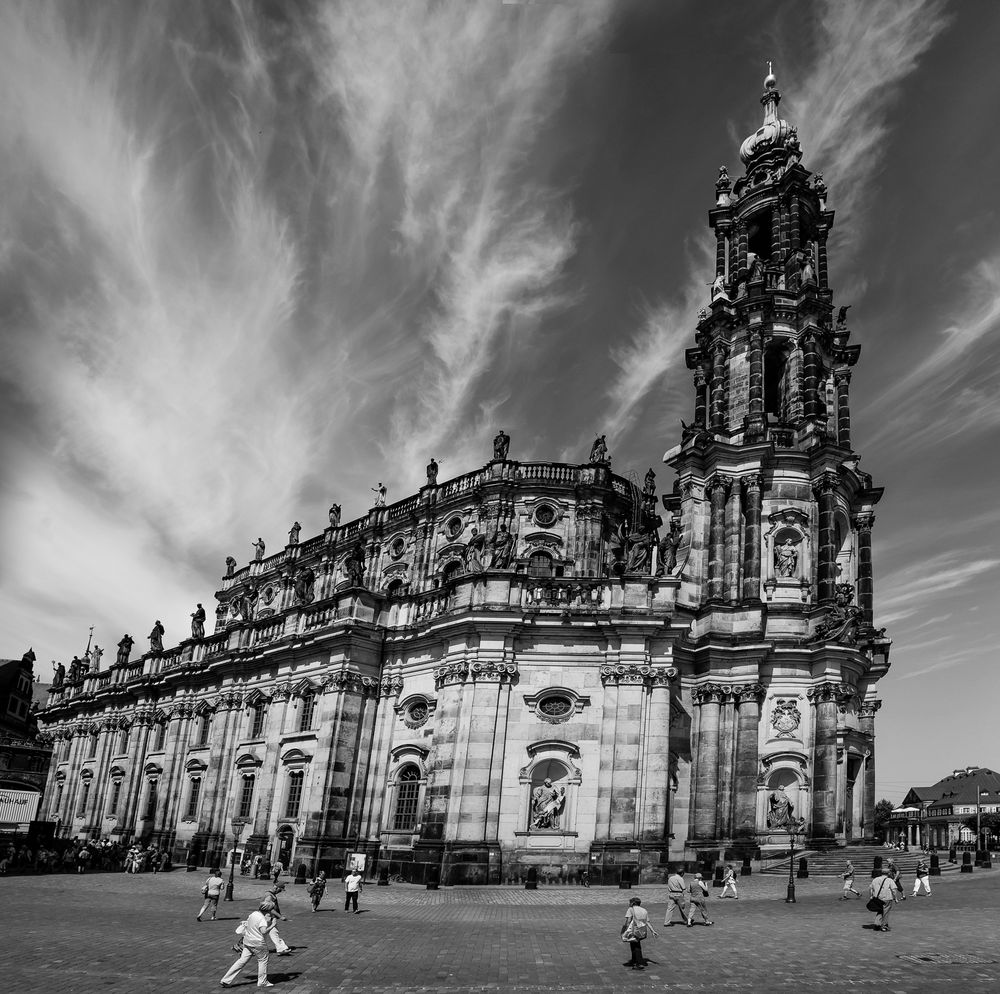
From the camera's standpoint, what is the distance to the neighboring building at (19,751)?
243ft

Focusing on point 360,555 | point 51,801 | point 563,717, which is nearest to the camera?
point 563,717

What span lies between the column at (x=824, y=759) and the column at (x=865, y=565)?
26.6 ft

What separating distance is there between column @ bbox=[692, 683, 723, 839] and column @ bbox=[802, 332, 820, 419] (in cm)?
1509

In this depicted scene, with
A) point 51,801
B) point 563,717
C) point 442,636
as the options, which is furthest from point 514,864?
point 51,801

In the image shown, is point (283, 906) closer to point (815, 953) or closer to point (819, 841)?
point (815, 953)

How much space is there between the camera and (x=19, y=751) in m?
88.2

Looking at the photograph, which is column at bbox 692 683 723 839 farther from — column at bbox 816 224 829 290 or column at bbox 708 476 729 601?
column at bbox 816 224 829 290

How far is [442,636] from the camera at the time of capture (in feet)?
121

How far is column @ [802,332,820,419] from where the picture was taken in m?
45.2

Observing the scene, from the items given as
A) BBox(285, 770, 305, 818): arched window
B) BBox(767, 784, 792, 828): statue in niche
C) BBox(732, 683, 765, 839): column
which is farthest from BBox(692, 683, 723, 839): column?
BBox(285, 770, 305, 818): arched window

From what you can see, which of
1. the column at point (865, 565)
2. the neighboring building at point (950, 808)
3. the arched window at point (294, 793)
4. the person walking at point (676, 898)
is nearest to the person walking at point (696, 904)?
the person walking at point (676, 898)

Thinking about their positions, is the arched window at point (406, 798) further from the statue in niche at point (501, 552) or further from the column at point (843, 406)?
the column at point (843, 406)

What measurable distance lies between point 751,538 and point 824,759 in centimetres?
1035

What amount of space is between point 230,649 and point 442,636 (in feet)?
53.8
